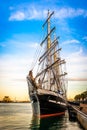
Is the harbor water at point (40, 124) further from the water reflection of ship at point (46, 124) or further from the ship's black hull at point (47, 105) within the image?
the ship's black hull at point (47, 105)

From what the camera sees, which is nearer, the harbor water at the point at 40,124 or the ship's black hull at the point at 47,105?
the harbor water at the point at 40,124

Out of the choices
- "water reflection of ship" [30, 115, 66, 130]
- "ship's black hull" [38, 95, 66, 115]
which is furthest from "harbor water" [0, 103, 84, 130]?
"ship's black hull" [38, 95, 66, 115]

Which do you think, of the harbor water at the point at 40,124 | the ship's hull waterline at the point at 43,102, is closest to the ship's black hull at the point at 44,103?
the ship's hull waterline at the point at 43,102

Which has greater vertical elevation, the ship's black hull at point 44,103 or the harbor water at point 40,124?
the ship's black hull at point 44,103

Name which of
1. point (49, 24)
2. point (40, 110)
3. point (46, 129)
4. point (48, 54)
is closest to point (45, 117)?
point (40, 110)

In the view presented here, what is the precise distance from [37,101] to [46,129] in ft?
47.2

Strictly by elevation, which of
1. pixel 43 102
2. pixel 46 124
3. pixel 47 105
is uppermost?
pixel 43 102

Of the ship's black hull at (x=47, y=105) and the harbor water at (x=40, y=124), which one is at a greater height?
the ship's black hull at (x=47, y=105)

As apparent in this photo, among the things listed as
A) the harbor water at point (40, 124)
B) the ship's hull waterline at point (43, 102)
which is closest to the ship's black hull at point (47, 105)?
the ship's hull waterline at point (43, 102)

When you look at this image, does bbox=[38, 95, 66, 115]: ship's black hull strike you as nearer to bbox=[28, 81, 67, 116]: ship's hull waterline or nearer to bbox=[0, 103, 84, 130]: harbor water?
bbox=[28, 81, 67, 116]: ship's hull waterline

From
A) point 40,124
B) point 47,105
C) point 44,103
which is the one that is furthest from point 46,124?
point 47,105

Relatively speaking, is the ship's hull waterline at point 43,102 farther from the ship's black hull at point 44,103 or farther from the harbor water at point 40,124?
the harbor water at point 40,124

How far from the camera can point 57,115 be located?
54312 mm

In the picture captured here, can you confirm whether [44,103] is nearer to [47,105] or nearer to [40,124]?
[47,105]
